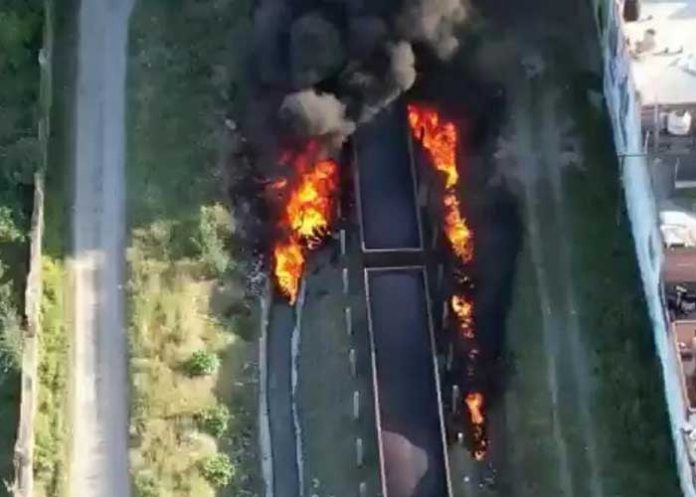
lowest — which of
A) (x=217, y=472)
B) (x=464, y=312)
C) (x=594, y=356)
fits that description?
(x=217, y=472)

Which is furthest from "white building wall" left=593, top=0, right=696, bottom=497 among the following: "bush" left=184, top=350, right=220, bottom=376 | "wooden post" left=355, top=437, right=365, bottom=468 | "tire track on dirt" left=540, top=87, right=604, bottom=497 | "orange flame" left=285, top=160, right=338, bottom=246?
"bush" left=184, top=350, right=220, bottom=376

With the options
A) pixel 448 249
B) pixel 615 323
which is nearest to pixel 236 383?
pixel 448 249

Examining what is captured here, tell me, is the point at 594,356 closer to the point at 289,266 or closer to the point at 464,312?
the point at 464,312

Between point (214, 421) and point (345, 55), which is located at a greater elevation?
point (345, 55)

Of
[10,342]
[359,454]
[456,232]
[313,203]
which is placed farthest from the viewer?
[313,203]

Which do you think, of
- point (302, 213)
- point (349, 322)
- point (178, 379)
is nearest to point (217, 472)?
point (178, 379)

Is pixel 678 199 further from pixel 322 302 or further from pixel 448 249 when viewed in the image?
pixel 322 302
